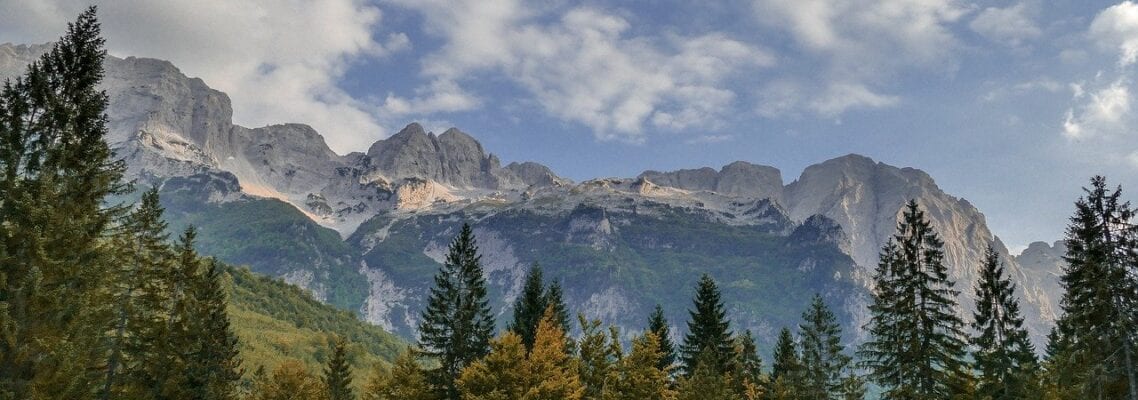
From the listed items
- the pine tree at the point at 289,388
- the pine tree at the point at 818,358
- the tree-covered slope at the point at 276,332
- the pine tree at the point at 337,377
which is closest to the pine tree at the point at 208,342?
the pine tree at the point at 289,388

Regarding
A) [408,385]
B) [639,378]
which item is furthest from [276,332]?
[639,378]

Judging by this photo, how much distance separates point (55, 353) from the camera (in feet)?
78.3

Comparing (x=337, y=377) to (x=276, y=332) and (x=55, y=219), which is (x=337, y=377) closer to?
(x=55, y=219)

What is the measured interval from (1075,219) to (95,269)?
44.9m

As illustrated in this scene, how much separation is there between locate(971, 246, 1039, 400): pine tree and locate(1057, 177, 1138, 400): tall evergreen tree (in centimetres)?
580

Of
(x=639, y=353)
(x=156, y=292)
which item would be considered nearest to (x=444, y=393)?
(x=639, y=353)

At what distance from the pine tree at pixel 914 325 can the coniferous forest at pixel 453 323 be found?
0.12 metres

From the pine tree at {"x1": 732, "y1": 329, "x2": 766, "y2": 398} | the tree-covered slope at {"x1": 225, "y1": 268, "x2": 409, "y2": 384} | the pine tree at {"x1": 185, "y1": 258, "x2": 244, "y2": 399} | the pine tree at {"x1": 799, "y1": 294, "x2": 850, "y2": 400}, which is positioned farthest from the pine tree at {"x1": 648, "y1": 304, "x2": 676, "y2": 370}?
the tree-covered slope at {"x1": 225, "y1": 268, "x2": 409, "y2": 384}

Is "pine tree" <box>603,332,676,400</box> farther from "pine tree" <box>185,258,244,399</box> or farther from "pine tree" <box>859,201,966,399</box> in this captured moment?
"pine tree" <box>185,258,244,399</box>

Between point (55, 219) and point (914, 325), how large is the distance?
129 feet

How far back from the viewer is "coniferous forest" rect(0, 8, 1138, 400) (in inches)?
991

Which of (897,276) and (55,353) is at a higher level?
(897,276)

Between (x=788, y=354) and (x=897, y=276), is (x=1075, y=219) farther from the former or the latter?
(x=788, y=354)

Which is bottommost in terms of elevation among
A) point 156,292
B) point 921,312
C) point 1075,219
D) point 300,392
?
point 300,392
